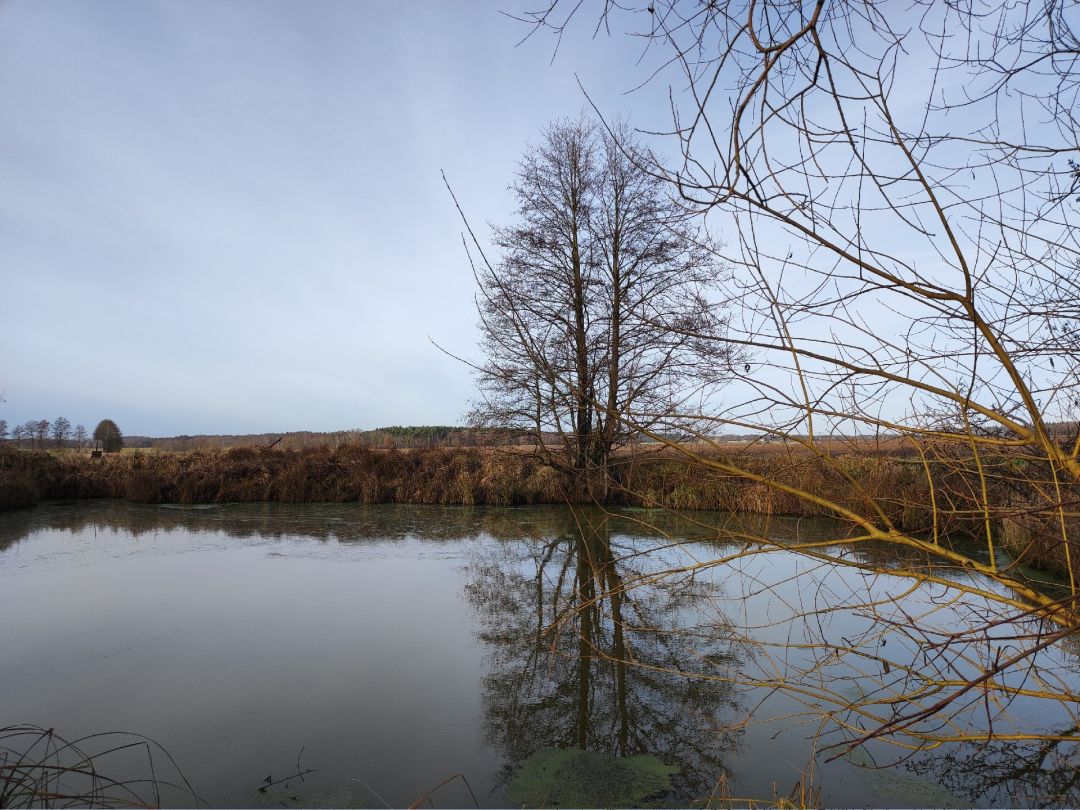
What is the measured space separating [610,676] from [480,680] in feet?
2.81

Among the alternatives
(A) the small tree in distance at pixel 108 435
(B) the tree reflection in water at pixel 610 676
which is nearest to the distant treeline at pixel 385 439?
(A) the small tree in distance at pixel 108 435

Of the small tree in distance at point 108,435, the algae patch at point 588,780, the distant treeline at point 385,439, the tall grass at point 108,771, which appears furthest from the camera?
the small tree in distance at point 108,435

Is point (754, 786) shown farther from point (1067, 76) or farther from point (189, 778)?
point (1067, 76)

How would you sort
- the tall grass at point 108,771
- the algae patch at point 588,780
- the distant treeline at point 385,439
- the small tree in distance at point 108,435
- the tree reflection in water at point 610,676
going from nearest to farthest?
the tall grass at point 108,771 → the algae patch at point 588,780 → the tree reflection in water at point 610,676 → the distant treeline at point 385,439 → the small tree in distance at point 108,435

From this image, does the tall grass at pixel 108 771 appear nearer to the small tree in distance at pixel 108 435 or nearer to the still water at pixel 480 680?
the still water at pixel 480 680

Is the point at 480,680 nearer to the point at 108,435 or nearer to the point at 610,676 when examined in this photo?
the point at 610,676

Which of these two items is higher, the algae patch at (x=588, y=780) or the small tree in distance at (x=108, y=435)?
the small tree in distance at (x=108, y=435)

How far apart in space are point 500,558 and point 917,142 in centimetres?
716

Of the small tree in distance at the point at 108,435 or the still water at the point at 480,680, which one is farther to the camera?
the small tree in distance at the point at 108,435

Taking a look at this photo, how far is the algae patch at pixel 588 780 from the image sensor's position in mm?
2773

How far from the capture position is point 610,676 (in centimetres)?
427

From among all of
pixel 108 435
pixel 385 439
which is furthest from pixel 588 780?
pixel 108 435

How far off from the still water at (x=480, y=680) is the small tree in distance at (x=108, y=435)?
Answer: 810 inches

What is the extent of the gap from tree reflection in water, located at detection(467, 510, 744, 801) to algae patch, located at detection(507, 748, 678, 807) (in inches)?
2.5
